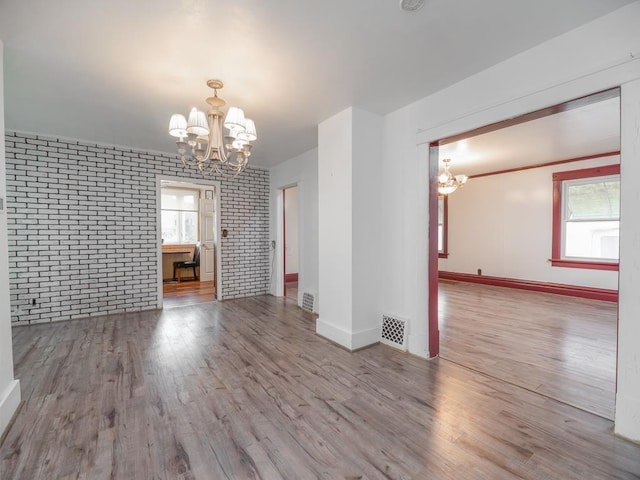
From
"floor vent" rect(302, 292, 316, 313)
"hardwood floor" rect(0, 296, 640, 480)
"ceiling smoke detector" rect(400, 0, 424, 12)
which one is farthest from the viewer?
"floor vent" rect(302, 292, 316, 313)

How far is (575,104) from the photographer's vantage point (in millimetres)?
1941

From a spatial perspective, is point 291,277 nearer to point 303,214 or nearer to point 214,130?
point 303,214

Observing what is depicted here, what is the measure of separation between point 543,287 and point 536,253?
731 mm

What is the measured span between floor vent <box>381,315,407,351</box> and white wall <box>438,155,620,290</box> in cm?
475

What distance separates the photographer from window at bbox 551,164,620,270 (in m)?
5.12

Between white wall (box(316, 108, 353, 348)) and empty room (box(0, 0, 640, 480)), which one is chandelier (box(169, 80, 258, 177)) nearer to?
empty room (box(0, 0, 640, 480))

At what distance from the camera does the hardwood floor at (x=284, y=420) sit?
148 centimetres

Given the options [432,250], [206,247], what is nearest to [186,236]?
[206,247]

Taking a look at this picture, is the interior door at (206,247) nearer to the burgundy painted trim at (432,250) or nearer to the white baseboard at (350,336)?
the white baseboard at (350,336)

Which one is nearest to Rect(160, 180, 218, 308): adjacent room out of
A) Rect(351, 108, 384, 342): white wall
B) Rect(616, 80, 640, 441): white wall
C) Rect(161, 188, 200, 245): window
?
Rect(161, 188, 200, 245): window

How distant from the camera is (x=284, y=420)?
1863 millimetres

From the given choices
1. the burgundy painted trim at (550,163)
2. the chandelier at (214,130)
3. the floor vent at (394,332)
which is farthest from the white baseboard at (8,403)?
the burgundy painted trim at (550,163)

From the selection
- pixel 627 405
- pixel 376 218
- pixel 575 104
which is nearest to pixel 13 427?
pixel 376 218

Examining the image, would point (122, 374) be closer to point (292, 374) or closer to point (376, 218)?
point (292, 374)
